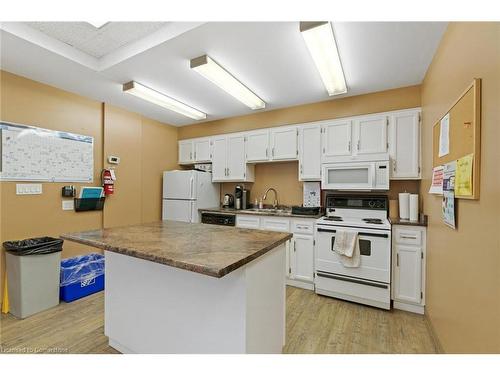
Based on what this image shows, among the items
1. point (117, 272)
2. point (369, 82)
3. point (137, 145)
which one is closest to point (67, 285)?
point (117, 272)

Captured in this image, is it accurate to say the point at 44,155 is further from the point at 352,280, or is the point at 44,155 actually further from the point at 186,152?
the point at 352,280

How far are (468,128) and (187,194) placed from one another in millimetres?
3518

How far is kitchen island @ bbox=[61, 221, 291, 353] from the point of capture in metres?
1.25

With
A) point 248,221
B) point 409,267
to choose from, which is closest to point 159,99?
point 248,221

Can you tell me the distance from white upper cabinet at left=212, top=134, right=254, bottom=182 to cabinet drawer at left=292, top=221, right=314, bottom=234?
122 centimetres

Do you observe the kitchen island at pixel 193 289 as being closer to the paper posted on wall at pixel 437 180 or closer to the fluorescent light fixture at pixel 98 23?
the paper posted on wall at pixel 437 180

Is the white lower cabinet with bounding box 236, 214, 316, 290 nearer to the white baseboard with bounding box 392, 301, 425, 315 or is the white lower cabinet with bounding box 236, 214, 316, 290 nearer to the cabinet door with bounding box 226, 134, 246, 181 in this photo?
the white baseboard with bounding box 392, 301, 425, 315

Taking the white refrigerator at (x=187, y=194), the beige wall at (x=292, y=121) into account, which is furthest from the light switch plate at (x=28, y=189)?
the beige wall at (x=292, y=121)

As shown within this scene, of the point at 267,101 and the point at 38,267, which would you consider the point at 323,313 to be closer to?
the point at 267,101

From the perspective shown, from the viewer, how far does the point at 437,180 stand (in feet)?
6.20

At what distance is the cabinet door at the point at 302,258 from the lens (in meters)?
2.95

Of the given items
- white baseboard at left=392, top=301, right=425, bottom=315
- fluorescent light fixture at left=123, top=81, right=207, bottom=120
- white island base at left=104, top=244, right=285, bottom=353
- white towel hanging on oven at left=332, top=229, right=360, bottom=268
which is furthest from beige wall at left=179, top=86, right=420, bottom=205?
white island base at left=104, top=244, right=285, bottom=353

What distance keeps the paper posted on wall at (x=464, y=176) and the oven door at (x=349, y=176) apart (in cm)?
138

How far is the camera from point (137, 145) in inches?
153
